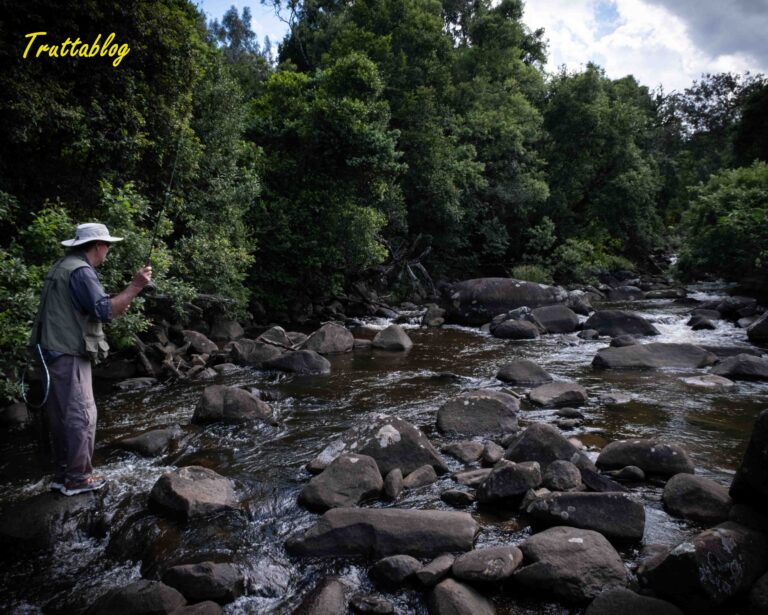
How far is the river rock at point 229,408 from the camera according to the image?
7875mm

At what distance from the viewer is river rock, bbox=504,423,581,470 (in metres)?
5.96

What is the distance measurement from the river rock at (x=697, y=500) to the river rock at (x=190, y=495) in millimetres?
4247

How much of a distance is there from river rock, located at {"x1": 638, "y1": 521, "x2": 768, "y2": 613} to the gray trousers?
4.99m

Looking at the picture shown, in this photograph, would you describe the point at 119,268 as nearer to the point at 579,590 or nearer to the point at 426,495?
the point at 426,495

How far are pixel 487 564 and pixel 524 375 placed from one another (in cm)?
654

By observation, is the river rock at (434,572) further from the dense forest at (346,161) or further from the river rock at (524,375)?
the river rock at (524,375)

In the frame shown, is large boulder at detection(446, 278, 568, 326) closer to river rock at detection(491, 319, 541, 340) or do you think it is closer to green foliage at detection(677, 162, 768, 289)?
river rock at detection(491, 319, 541, 340)

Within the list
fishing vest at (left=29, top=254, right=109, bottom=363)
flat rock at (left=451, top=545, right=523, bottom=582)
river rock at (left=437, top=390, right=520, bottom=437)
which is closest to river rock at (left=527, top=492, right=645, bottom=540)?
flat rock at (left=451, top=545, right=523, bottom=582)

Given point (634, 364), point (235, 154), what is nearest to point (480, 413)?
point (634, 364)

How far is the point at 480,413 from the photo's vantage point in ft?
24.9

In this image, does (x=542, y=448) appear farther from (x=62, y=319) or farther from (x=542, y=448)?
(x=62, y=319)

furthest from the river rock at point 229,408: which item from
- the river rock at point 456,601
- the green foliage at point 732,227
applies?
the green foliage at point 732,227

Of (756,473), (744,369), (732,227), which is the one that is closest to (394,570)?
(756,473)

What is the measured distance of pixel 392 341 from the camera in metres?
13.7
